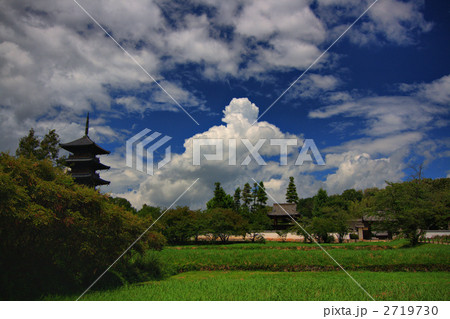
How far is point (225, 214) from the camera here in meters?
33.8

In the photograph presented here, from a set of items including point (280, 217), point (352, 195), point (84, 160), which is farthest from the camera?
point (352, 195)

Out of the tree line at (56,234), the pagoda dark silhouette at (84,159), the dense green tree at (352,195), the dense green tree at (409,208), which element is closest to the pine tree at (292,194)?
the dense green tree at (352,195)

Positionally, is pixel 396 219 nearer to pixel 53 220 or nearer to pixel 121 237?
pixel 121 237

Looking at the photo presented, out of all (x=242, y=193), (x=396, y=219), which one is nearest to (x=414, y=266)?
(x=396, y=219)

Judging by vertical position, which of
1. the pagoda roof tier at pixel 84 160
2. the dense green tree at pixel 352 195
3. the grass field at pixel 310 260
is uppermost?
the pagoda roof tier at pixel 84 160

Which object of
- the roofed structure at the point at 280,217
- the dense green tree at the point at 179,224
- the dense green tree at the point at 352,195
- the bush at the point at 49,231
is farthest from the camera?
the dense green tree at the point at 352,195

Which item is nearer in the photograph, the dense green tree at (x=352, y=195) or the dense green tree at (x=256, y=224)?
the dense green tree at (x=256, y=224)

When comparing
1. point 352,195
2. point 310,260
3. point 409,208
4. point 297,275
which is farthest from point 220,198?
point 352,195

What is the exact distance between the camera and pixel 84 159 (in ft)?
91.7

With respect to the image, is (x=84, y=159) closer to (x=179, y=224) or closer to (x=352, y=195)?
(x=179, y=224)

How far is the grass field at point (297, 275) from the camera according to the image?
809 cm

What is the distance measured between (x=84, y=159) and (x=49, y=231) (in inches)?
863

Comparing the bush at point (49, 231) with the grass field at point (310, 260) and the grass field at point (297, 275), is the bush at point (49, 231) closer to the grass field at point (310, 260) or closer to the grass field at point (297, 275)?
the grass field at point (297, 275)

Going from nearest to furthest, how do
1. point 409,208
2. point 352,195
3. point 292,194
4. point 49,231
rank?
point 49,231
point 409,208
point 292,194
point 352,195
